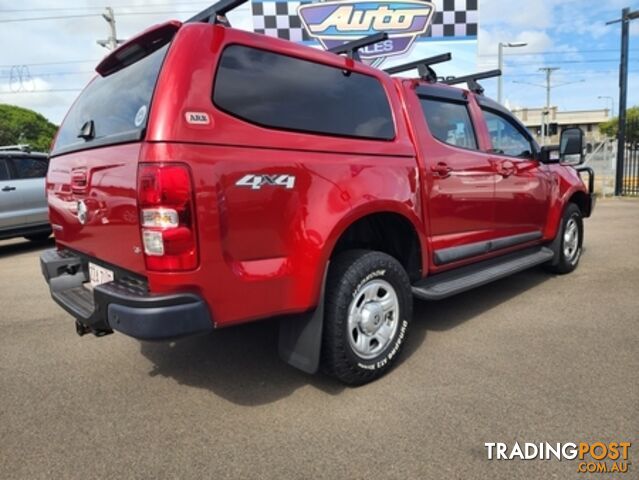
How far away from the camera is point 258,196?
7.02ft

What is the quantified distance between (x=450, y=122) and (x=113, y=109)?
7.78 ft

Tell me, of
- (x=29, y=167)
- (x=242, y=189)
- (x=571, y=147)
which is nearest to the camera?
(x=242, y=189)

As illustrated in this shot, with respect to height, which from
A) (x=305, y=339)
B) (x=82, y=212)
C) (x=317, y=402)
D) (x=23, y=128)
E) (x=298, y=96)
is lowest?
(x=317, y=402)

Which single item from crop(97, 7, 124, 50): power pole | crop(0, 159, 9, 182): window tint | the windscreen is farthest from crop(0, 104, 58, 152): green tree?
the windscreen

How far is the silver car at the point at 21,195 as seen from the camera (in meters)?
7.21

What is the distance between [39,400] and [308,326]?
164 cm

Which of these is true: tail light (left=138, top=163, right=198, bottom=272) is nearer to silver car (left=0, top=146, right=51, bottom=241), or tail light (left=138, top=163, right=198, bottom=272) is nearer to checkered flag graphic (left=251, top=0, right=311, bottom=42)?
silver car (left=0, top=146, right=51, bottom=241)

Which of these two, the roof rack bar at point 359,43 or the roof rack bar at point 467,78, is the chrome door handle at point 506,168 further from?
the roof rack bar at point 359,43

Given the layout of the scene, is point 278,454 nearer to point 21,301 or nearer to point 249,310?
point 249,310

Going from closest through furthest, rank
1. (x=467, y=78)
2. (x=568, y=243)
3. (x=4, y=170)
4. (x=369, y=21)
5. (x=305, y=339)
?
(x=305, y=339) → (x=467, y=78) → (x=568, y=243) → (x=4, y=170) → (x=369, y=21)

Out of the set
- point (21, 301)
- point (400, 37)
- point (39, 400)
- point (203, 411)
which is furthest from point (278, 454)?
point (400, 37)

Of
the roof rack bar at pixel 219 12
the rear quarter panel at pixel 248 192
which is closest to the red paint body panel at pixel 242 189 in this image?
the rear quarter panel at pixel 248 192

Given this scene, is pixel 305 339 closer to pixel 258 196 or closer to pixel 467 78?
pixel 258 196

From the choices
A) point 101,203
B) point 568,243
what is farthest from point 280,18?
point 101,203
